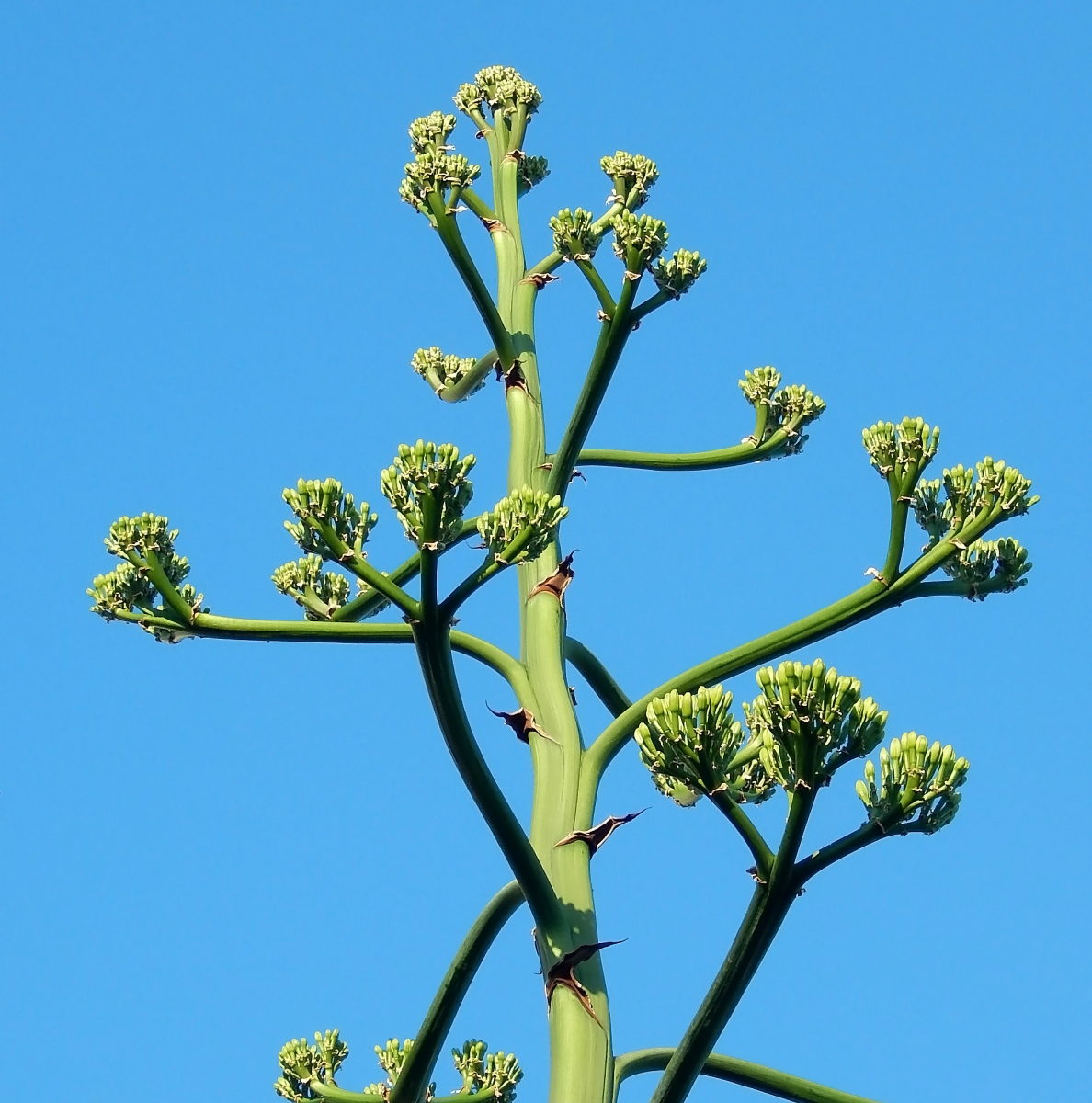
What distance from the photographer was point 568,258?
571cm

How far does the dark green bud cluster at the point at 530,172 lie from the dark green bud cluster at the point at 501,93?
365 millimetres

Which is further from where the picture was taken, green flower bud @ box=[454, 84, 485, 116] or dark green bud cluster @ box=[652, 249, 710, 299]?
green flower bud @ box=[454, 84, 485, 116]

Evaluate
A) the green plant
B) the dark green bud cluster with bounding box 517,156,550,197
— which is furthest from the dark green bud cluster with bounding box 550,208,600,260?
the dark green bud cluster with bounding box 517,156,550,197

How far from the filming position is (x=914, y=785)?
11.4 ft

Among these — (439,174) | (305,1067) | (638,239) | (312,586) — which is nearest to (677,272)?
(638,239)

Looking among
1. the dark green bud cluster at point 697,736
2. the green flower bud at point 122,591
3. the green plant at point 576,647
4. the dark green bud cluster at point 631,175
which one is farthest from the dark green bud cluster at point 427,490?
the dark green bud cluster at point 631,175

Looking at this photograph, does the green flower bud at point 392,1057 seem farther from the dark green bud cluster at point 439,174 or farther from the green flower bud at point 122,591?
the dark green bud cluster at point 439,174

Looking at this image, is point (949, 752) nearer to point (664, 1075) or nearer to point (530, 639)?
point (664, 1075)

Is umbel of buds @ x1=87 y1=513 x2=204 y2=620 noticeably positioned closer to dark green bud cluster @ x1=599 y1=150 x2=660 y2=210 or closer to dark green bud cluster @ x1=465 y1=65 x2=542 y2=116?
dark green bud cluster @ x1=599 y1=150 x2=660 y2=210

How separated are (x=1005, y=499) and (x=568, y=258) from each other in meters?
2.10

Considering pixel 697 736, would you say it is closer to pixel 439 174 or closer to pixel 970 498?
pixel 970 498

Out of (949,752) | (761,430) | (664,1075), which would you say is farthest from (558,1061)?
(761,430)

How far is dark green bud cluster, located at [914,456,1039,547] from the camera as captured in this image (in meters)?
4.56

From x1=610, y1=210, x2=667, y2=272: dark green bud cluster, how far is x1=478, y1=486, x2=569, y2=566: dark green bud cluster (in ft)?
5.20
